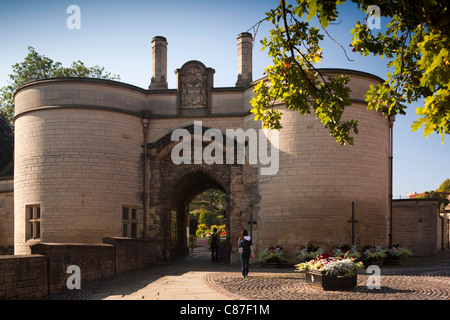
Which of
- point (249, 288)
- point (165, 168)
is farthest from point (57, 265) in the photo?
point (165, 168)

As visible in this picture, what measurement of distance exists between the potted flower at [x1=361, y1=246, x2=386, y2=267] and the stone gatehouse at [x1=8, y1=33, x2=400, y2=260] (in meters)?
0.52

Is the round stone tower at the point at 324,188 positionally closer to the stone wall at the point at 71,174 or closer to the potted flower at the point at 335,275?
the stone wall at the point at 71,174

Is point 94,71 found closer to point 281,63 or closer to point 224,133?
point 224,133

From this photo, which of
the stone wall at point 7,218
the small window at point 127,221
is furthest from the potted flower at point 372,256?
the stone wall at point 7,218

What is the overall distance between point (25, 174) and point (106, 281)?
6.55 meters

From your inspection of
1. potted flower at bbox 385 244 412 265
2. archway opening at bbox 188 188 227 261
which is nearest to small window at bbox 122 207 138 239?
potted flower at bbox 385 244 412 265

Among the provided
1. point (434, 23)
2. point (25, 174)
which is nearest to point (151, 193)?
point (25, 174)

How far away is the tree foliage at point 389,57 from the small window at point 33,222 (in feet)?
36.5

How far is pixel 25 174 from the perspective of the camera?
1684 centimetres

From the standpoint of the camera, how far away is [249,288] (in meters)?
10.3

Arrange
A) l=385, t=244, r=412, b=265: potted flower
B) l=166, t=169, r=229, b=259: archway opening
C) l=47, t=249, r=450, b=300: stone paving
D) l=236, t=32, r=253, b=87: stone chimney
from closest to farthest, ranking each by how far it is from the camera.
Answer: l=47, t=249, r=450, b=300: stone paving, l=385, t=244, r=412, b=265: potted flower, l=236, t=32, r=253, b=87: stone chimney, l=166, t=169, r=229, b=259: archway opening

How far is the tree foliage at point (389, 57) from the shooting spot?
522cm

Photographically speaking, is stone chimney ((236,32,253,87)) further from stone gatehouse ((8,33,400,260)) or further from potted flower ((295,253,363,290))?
potted flower ((295,253,363,290))

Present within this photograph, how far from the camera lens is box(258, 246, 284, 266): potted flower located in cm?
1566
